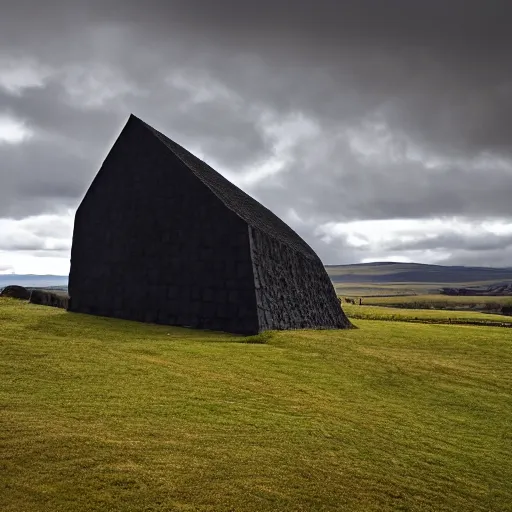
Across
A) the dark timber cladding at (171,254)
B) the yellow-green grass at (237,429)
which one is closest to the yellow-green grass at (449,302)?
the dark timber cladding at (171,254)

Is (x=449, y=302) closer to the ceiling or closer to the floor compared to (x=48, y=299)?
closer to the ceiling

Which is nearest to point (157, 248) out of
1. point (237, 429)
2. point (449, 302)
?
point (237, 429)

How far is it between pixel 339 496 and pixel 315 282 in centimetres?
2480

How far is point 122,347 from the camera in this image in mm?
15891

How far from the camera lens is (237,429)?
367 inches

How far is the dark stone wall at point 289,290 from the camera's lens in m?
23.1

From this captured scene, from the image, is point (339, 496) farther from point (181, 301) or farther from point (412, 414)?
point (181, 301)

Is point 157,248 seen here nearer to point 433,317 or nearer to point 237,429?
point 237,429

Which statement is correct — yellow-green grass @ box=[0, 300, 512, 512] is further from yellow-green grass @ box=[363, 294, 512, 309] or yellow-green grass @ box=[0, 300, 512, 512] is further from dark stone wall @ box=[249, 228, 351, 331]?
yellow-green grass @ box=[363, 294, 512, 309]

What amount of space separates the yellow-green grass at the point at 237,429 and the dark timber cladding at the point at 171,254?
4.91 metres

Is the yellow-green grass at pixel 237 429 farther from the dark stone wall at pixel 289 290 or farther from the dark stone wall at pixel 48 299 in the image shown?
the dark stone wall at pixel 48 299

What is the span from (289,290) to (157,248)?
7.16 meters

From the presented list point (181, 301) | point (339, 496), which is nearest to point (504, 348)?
point (181, 301)

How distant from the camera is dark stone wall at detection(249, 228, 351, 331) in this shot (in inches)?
909
